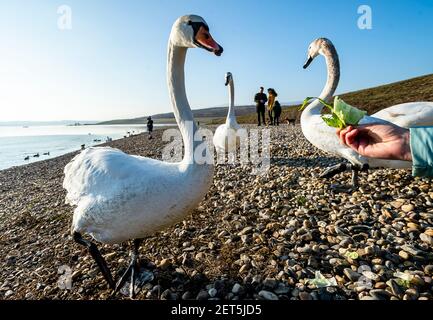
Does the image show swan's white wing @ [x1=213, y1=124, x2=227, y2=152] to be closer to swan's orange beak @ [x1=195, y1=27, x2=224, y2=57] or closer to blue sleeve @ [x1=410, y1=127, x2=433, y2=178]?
swan's orange beak @ [x1=195, y1=27, x2=224, y2=57]

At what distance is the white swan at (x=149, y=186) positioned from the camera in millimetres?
2982

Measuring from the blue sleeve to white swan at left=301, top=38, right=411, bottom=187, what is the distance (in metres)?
2.08

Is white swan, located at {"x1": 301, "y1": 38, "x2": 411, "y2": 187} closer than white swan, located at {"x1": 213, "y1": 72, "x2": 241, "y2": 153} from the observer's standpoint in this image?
Yes

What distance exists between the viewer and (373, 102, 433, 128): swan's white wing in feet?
19.1

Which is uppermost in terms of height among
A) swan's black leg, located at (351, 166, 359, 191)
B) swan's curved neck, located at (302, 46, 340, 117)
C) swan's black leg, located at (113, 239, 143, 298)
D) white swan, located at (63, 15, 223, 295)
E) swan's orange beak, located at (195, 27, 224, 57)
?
swan's curved neck, located at (302, 46, 340, 117)

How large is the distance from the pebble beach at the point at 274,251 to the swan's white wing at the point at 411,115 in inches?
46.3

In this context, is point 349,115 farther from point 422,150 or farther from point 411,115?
point 411,115

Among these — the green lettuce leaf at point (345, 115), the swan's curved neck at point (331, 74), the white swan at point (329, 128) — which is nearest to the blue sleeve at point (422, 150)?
the green lettuce leaf at point (345, 115)

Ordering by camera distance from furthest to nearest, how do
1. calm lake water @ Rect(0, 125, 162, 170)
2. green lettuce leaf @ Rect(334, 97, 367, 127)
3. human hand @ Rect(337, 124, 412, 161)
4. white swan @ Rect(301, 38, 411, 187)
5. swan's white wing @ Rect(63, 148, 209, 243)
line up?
calm lake water @ Rect(0, 125, 162, 170) < white swan @ Rect(301, 38, 411, 187) < swan's white wing @ Rect(63, 148, 209, 243) < green lettuce leaf @ Rect(334, 97, 367, 127) < human hand @ Rect(337, 124, 412, 161)

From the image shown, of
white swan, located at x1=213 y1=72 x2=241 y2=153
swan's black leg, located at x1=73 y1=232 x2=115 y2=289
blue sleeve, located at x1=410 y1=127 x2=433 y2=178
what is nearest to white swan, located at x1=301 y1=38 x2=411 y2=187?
blue sleeve, located at x1=410 y1=127 x2=433 y2=178

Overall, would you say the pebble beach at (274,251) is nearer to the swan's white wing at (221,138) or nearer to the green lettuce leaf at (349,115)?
the green lettuce leaf at (349,115)

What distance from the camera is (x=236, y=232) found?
15.3 feet
